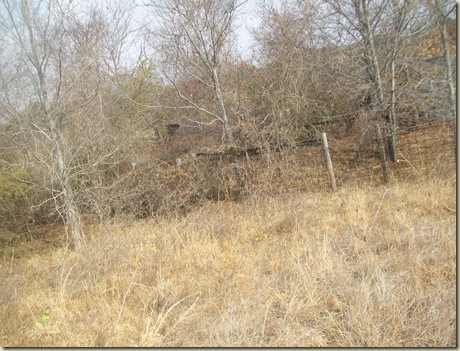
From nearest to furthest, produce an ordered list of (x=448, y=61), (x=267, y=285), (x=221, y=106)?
(x=267, y=285) < (x=448, y=61) < (x=221, y=106)

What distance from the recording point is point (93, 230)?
6719mm

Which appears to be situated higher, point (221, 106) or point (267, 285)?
point (221, 106)

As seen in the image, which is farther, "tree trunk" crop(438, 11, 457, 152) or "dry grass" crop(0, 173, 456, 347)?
"tree trunk" crop(438, 11, 457, 152)

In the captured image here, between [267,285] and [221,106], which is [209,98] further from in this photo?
[267,285]

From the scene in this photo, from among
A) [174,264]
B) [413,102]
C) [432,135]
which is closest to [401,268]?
[174,264]

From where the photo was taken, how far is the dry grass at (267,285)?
2.36 meters

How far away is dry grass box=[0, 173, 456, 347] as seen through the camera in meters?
2.36

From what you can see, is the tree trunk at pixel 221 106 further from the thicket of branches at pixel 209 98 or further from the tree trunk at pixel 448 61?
the tree trunk at pixel 448 61

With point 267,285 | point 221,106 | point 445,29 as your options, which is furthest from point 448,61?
point 267,285

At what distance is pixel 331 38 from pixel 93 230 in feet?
23.6

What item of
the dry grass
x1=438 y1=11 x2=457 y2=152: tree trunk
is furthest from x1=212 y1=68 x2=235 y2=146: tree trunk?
x1=438 y1=11 x2=457 y2=152: tree trunk

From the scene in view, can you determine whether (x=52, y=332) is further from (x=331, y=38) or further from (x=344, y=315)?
(x=331, y=38)

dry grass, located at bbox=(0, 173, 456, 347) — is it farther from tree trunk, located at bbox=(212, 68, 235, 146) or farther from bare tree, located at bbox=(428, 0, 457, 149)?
tree trunk, located at bbox=(212, 68, 235, 146)

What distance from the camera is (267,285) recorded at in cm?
304
